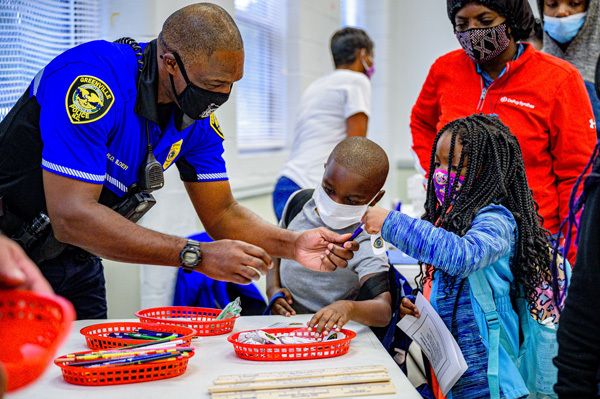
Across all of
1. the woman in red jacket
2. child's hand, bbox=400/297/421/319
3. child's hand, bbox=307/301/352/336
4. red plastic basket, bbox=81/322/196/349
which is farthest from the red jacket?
red plastic basket, bbox=81/322/196/349

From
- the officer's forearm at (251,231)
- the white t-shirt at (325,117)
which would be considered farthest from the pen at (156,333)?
the white t-shirt at (325,117)

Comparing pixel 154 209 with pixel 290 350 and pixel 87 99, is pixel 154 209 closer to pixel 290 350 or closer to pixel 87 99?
pixel 87 99

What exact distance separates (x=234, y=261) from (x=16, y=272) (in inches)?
29.9

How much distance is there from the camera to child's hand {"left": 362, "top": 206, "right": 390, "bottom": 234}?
5.37 ft

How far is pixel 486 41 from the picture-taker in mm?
2127

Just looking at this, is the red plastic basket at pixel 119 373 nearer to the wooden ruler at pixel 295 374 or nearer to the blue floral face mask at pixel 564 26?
the wooden ruler at pixel 295 374

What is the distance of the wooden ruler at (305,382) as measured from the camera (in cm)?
118

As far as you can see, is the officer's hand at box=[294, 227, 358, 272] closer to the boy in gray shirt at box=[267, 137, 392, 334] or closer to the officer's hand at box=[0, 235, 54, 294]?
the boy in gray shirt at box=[267, 137, 392, 334]

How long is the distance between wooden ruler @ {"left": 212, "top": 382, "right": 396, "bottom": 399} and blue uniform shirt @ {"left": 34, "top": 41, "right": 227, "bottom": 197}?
725mm

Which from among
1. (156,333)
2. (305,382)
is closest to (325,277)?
(156,333)

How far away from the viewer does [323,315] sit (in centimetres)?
156

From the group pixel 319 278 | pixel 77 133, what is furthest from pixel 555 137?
pixel 77 133

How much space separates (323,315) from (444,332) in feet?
1.11

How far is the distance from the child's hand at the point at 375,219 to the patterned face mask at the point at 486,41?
86 centimetres
